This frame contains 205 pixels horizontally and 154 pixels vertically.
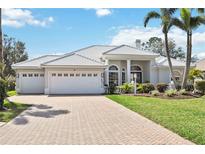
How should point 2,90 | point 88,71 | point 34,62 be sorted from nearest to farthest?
1. point 2,90
2. point 88,71
3. point 34,62

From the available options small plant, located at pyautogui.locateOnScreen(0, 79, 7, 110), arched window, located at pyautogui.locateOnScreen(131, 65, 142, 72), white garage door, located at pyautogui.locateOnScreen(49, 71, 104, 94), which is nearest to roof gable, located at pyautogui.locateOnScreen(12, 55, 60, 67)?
white garage door, located at pyautogui.locateOnScreen(49, 71, 104, 94)

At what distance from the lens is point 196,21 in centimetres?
2489

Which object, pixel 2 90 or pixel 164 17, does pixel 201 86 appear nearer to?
pixel 164 17

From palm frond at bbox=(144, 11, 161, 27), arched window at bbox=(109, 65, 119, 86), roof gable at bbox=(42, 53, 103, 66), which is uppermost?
palm frond at bbox=(144, 11, 161, 27)

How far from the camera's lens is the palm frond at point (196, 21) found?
24.8m

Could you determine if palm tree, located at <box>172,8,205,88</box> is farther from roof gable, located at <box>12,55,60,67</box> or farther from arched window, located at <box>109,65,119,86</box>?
roof gable, located at <box>12,55,60,67</box>

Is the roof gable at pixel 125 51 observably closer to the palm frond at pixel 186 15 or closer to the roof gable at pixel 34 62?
the roof gable at pixel 34 62

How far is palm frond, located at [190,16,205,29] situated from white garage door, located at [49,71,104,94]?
32.0 feet

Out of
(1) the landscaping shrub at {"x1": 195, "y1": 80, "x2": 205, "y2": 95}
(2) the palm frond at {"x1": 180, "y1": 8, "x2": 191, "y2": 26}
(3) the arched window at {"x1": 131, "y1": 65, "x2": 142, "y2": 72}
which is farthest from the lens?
(3) the arched window at {"x1": 131, "y1": 65, "x2": 142, "y2": 72}

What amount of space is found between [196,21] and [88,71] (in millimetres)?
10744

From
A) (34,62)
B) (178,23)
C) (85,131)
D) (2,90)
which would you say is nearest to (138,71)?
(178,23)

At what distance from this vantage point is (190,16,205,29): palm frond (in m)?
24.8

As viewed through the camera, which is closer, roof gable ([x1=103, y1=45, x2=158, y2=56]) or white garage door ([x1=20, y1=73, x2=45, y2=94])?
white garage door ([x1=20, y1=73, x2=45, y2=94])

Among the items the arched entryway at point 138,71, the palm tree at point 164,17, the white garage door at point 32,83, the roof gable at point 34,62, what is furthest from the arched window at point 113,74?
the roof gable at point 34,62
